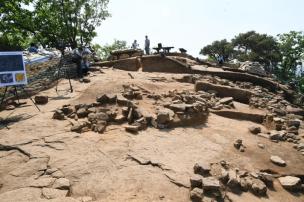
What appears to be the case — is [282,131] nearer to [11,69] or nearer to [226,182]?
[226,182]

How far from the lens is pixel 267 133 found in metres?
8.04

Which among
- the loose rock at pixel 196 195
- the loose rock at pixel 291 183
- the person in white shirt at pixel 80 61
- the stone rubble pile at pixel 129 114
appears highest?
the person in white shirt at pixel 80 61

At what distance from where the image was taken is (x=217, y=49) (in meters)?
41.2

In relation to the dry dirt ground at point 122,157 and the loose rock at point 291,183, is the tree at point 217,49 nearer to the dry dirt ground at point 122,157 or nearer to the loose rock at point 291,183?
the dry dirt ground at point 122,157

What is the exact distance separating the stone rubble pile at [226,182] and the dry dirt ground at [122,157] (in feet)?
0.42

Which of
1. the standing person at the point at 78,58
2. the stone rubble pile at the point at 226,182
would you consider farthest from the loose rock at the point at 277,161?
the standing person at the point at 78,58

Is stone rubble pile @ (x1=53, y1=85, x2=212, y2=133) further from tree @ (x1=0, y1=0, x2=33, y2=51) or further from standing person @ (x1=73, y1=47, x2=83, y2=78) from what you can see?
tree @ (x1=0, y1=0, x2=33, y2=51)

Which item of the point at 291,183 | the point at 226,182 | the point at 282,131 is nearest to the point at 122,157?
the point at 226,182

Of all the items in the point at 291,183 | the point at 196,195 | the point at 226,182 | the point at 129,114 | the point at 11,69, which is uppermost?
the point at 11,69

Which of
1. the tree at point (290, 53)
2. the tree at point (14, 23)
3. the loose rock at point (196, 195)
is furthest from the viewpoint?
the tree at point (290, 53)

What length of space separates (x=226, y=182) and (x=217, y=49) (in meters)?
37.5

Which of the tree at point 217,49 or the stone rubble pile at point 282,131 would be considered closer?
the stone rubble pile at point 282,131

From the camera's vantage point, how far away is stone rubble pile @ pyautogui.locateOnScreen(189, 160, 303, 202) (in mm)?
4793

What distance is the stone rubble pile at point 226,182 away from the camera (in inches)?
189
